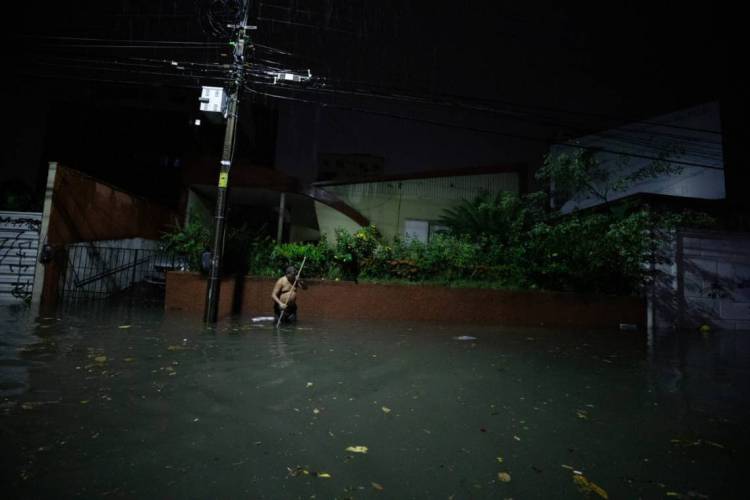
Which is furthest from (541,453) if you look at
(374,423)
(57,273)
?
(57,273)

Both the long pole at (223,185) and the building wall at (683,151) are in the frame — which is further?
the building wall at (683,151)

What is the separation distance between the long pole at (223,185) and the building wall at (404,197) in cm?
746

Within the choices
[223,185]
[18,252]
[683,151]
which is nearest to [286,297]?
[223,185]

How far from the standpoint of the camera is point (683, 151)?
45.4 feet

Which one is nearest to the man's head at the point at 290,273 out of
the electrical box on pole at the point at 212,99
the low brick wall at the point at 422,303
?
the low brick wall at the point at 422,303

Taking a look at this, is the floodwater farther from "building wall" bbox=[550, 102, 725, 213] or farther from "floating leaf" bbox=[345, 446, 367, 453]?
"building wall" bbox=[550, 102, 725, 213]

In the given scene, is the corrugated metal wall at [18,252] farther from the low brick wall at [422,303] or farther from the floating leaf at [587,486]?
the floating leaf at [587,486]

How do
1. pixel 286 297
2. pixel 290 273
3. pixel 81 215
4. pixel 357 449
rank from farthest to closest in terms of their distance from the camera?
pixel 81 215, pixel 286 297, pixel 290 273, pixel 357 449

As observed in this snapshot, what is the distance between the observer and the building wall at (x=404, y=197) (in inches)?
607

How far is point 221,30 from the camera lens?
8.54 meters

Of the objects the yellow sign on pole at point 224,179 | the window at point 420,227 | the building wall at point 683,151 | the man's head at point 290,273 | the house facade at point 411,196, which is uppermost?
the building wall at point 683,151

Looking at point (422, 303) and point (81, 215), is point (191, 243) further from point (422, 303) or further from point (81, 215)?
point (422, 303)

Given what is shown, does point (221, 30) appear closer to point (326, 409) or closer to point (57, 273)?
point (57, 273)

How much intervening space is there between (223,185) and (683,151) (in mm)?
16232
